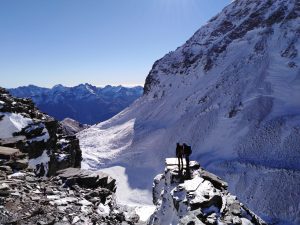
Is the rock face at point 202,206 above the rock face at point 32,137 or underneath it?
underneath

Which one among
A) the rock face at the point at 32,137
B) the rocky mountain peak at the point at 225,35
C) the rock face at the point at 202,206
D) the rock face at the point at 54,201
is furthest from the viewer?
the rocky mountain peak at the point at 225,35

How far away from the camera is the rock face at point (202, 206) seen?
693 inches

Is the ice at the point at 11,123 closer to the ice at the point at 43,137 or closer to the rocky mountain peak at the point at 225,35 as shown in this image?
the ice at the point at 43,137

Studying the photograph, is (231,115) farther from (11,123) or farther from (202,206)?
(202,206)

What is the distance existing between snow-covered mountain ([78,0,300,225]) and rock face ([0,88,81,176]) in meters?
39.5

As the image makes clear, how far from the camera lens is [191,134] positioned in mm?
109875

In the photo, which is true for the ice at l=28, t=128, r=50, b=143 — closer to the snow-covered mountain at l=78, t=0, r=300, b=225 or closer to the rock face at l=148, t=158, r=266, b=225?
the rock face at l=148, t=158, r=266, b=225

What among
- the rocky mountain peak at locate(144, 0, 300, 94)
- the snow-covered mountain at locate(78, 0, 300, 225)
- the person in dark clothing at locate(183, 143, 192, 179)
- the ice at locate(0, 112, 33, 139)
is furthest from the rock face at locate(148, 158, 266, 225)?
the rocky mountain peak at locate(144, 0, 300, 94)

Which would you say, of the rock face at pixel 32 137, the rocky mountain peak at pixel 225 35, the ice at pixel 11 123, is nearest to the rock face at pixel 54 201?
the rock face at pixel 32 137

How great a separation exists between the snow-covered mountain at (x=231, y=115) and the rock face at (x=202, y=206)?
152 feet

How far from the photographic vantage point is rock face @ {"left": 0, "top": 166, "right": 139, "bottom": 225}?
59.2 ft

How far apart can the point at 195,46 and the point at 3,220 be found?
14911cm

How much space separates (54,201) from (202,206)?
799 centimetres

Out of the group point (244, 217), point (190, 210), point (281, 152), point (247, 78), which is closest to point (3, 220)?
point (190, 210)
